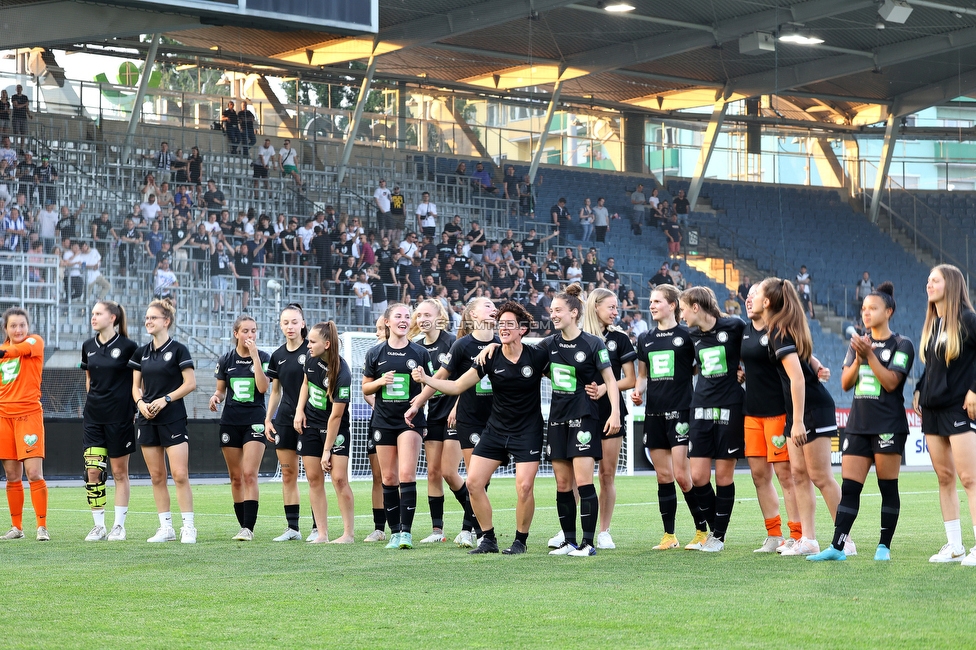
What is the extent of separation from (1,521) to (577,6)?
19.9 meters

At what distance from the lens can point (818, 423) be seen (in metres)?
8.91

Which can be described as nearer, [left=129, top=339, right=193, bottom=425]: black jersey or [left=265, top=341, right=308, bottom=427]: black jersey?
[left=129, top=339, right=193, bottom=425]: black jersey

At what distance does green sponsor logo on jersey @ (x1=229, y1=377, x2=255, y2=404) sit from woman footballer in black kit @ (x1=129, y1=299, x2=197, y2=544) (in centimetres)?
59

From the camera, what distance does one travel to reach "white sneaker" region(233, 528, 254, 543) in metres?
10.9

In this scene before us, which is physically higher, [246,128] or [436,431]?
[246,128]

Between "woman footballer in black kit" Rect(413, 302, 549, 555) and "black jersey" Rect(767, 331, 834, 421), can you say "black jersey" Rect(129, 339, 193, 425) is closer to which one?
"woman footballer in black kit" Rect(413, 302, 549, 555)

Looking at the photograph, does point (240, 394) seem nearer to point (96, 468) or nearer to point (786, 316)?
point (96, 468)

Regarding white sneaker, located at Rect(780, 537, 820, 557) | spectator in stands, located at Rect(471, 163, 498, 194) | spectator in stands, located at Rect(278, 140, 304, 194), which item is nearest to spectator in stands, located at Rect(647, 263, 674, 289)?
spectator in stands, located at Rect(471, 163, 498, 194)

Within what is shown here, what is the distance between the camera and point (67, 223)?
74.7ft

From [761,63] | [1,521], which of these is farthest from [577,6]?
[1,521]

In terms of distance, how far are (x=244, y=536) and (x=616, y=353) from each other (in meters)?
3.75

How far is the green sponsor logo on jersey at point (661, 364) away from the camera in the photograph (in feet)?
33.2

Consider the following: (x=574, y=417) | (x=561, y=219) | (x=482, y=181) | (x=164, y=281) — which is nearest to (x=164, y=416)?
(x=574, y=417)

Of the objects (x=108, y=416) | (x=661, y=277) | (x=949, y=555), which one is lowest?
(x=949, y=555)
